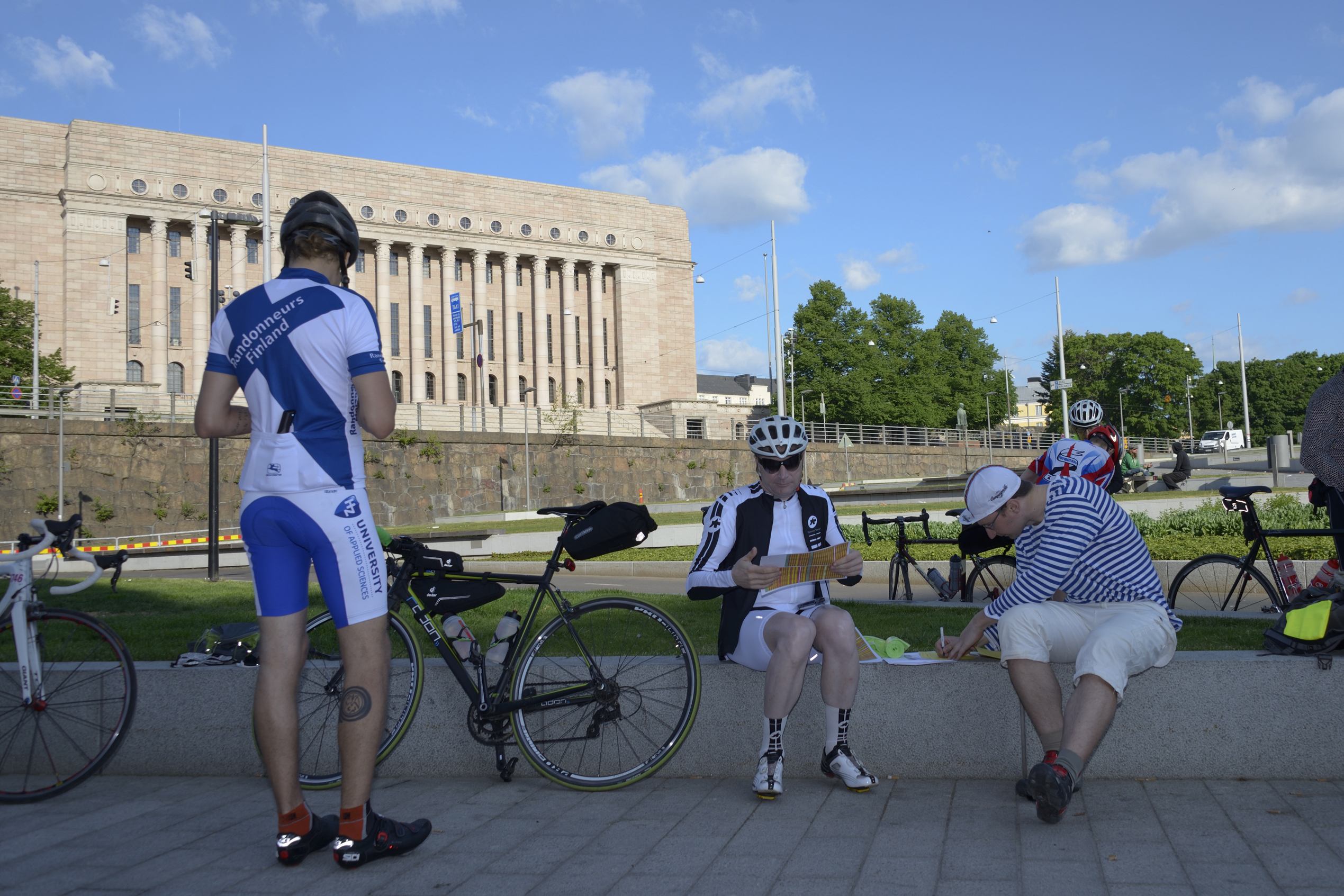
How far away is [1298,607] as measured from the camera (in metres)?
4.45

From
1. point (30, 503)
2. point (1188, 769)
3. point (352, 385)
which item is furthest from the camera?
point (30, 503)

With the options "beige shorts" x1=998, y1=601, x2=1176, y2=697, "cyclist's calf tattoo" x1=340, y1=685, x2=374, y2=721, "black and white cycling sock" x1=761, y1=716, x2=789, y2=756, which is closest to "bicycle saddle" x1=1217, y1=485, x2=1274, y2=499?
"beige shorts" x1=998, y1=601, x2=1176, y2=697

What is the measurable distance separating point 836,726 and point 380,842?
73.2 inches

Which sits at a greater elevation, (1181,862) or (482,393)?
(482,393)

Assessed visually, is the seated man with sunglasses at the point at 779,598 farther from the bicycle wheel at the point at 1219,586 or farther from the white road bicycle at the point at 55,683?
the bicycle wheel at the point at 1219,586

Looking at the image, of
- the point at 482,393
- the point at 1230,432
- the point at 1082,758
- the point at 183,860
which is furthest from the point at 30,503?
the point at 1230,432

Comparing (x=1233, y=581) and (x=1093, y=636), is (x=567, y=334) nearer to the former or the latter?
(x=1233, y=581)

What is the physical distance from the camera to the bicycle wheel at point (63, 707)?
4379 mm

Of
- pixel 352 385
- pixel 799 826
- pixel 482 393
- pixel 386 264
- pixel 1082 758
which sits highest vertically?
pixel 386 264

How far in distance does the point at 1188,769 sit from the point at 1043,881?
1.49 meters

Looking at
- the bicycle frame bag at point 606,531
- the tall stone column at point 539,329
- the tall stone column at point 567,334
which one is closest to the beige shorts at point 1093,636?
the bicycle frame bag at point 606,531

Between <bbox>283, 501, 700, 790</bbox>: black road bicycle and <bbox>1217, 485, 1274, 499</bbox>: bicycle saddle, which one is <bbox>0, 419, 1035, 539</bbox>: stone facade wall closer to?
<bbox>283, 501, 700, 790</bbox>: black road bicycle

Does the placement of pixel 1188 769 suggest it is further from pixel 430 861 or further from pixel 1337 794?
pixel 430 861

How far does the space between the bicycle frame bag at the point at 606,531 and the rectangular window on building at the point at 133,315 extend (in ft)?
198
